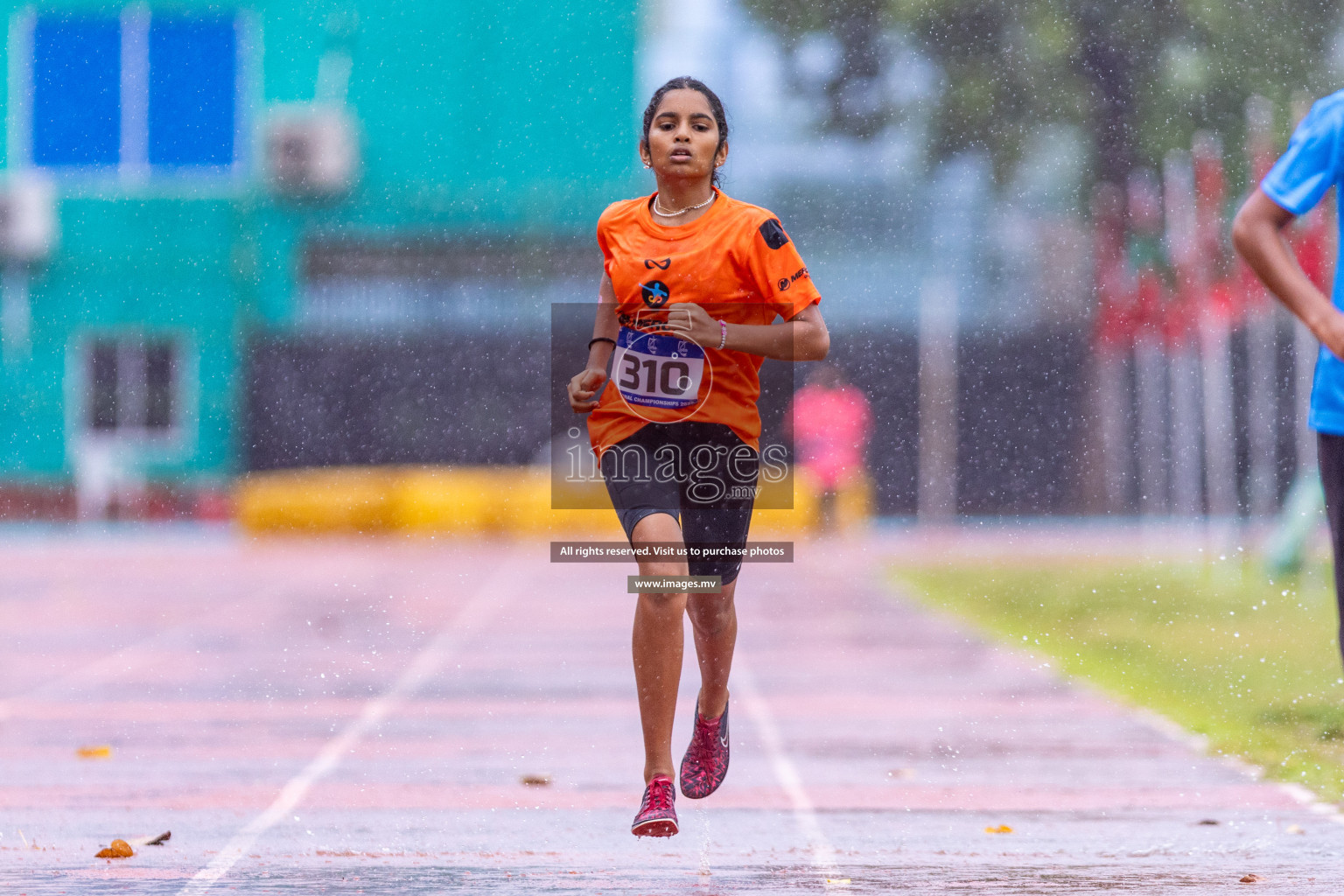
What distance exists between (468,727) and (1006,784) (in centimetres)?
250

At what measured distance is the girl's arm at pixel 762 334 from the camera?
433 centimetres

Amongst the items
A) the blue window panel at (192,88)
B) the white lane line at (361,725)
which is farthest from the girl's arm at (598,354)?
the blue window panel at (192,88)

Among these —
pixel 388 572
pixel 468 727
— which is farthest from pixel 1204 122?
pixel 468 727

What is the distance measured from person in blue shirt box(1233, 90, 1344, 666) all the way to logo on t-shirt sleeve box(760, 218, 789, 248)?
966 millimetres

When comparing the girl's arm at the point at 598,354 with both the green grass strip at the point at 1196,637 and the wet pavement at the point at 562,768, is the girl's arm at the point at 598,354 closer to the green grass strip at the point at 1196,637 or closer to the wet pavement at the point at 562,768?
the wet pavement at the point at 562,768

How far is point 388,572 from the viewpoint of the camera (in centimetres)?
1847

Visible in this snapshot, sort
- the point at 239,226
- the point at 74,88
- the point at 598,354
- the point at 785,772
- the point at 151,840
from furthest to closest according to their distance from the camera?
the point at 239,226
the point at 74,88
the point at 785,772
the point at 151,840
the point at 598,354

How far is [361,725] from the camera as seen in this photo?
859cm

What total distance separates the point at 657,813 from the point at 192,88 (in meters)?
23.6

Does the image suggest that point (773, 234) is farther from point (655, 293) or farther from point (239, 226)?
point (239, 226)

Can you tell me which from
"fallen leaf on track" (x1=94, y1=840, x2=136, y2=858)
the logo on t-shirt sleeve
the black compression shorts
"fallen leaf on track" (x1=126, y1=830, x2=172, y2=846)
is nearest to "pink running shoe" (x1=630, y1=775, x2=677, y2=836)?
the black compression shorts

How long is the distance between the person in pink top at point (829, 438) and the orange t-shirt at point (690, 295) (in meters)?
16.1

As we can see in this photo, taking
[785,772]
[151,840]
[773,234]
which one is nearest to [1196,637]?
[785,772]

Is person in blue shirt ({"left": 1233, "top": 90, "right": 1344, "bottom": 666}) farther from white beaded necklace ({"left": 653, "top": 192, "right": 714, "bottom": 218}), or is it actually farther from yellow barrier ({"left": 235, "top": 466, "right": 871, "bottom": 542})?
yellow barrier ({"left": 235, "top": 466, "right": 871, "bottom": 542})
